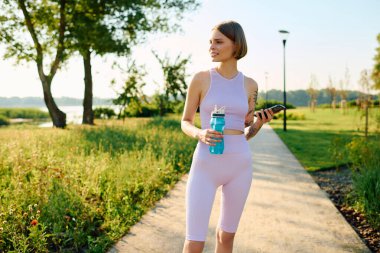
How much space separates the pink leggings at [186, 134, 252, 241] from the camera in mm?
2936

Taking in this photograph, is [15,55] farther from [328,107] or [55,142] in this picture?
[328,107]

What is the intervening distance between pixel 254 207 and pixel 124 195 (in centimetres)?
210

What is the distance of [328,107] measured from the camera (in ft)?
188

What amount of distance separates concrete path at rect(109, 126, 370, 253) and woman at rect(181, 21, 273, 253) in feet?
5.62

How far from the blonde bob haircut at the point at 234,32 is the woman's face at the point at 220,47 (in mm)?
24

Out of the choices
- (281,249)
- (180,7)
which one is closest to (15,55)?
(180,7)

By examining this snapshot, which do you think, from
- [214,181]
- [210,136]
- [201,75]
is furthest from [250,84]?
[214,181]

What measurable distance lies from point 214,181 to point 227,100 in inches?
23.1

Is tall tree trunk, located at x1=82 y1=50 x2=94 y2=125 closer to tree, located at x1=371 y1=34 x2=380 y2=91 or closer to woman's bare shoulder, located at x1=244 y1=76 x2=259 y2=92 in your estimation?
woman's bare shoulder, located at x1=244 y1=76 x2=259 y2=92

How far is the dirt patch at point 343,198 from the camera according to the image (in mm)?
5443

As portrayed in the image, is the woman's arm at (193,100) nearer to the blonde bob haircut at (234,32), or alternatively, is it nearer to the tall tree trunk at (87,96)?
the blonde bob haircut at (234,32)

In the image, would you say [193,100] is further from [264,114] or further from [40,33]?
[40,33]

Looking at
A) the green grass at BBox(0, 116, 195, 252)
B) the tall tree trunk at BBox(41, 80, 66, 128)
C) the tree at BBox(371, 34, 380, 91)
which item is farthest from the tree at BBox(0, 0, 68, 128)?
the tree at BBox(371, 34, 380, 91)

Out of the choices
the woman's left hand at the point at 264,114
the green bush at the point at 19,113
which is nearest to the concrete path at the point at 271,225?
the woman's left hand at the point at 264,114
